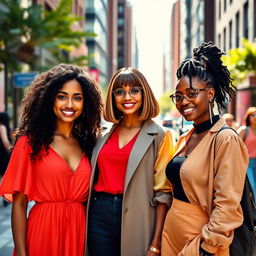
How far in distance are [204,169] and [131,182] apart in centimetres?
65

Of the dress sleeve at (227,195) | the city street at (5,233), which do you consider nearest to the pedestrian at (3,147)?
the city street at (5,233)

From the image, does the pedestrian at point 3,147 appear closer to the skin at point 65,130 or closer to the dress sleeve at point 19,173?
the skin at point 65,130

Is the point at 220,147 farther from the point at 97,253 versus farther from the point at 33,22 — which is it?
the point at 33,22

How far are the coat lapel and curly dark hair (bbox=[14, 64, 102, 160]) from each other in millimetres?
443

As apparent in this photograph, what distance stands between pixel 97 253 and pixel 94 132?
1.00 metres

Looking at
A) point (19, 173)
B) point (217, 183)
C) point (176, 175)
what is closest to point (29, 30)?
point (19, 173)

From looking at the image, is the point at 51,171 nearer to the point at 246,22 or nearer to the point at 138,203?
the point at 138,203

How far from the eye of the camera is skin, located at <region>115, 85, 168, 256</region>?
10.0 feet

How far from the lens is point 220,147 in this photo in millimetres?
2609

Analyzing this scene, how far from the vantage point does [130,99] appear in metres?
3.20

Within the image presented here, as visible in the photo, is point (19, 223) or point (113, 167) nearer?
point (19, 223)

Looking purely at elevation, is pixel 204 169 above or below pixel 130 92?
below

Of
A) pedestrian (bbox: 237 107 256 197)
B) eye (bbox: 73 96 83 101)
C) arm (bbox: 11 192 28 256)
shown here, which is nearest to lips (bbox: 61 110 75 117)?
eye (bbox: 73 96 83 101)

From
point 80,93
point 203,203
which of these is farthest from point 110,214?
point 80,93
